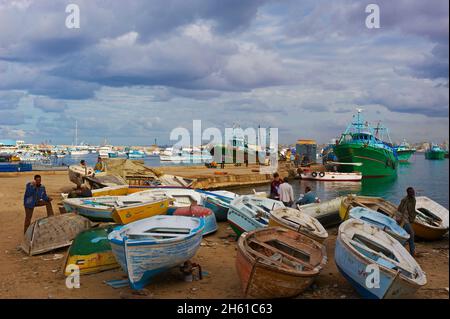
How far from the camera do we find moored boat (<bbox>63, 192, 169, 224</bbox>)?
12.8 meters

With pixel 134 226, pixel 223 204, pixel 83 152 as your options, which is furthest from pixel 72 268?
pixel 83 152

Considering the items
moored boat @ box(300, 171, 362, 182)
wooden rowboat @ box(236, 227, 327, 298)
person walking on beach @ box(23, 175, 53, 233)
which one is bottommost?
moored boat @ box(300, 171, 362, 182)

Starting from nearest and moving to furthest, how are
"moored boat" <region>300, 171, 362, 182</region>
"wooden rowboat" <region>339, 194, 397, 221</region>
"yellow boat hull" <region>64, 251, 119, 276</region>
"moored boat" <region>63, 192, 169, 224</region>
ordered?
"yellow boat hull" <region>64, 251, 119, 276</region>
"moored boat" <region>63, 192, 169, 224</region>
"wooden rowboat" <region>339, 194, 397, 221</region>
"moored boat" <region>300, 171, 362, 182</region>

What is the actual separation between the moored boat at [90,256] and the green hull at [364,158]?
1883 inches

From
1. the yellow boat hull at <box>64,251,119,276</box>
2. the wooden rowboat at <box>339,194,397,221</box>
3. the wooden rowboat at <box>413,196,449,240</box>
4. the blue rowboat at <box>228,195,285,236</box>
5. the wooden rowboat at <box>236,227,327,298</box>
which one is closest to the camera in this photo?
the wooden rowboat at <box>236,227,327,298</box>

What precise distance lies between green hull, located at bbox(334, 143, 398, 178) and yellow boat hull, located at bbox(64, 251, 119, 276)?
47923 millimetres

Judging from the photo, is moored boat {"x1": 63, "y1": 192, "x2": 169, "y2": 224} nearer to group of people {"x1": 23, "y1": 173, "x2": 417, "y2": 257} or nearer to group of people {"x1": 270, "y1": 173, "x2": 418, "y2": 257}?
group of people {"x1": 23, "y1": 173, "x2": 417, "y2": 257}

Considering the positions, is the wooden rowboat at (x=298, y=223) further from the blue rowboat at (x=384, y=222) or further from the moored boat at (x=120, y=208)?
the moored boat at (x=120, y=208)

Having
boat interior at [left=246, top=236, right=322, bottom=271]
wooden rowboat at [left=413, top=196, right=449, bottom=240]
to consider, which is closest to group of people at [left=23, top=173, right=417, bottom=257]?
wooden rowboat at [left=413, top=196, right=449, bottom=240]

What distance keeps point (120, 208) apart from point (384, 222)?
7.62 metres

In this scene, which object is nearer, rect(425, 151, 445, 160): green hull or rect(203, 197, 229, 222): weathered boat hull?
rect(203, 197, 229, 222): weathered boat hull

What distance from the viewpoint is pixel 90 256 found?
979 cm

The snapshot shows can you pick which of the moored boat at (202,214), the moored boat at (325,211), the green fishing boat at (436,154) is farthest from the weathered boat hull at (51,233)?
the green fishing boat at (436,154)

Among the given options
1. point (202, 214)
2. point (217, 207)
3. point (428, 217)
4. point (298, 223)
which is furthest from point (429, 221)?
point (202, 214)
